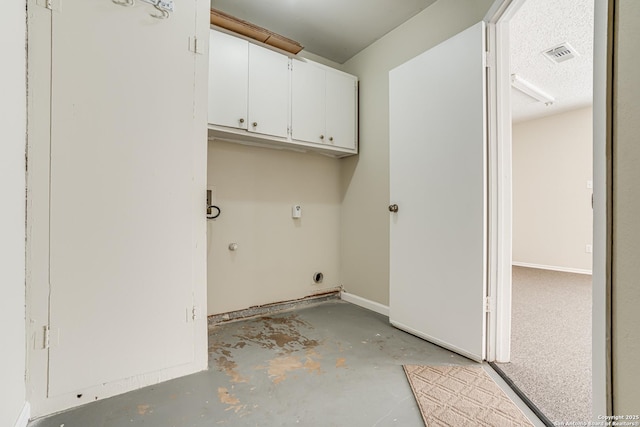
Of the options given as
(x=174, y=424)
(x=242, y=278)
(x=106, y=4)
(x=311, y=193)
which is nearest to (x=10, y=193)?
(x=106, y=4)

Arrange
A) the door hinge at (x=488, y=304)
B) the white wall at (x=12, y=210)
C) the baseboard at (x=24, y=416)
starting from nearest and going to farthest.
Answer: the white wall at (x=12, y=210), the baseboard at (x=24, y=416), the door hinge at (x=488, y=304)

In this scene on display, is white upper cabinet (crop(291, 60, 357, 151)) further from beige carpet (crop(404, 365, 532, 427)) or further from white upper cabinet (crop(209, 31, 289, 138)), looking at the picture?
beige carpet (crop(404, 365, 532, 427))

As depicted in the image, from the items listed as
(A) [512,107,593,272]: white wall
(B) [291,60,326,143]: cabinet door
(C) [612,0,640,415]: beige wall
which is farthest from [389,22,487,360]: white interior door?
(A) [512,107,593,272]: white wall

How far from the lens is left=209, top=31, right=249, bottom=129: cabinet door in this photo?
2135 millimetres

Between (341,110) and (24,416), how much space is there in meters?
2.88

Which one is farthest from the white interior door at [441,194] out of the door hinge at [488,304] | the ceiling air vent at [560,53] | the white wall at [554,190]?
the white wall at [554,190]

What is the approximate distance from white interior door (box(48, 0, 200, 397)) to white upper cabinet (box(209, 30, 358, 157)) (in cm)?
51

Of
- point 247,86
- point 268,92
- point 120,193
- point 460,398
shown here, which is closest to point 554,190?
point 460,398

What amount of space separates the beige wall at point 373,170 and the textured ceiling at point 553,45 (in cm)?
80

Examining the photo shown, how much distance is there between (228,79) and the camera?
2199 millimetres

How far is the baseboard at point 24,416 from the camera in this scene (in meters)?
1.18

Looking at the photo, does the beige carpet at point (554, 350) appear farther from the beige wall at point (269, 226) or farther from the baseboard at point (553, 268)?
the beige wall at point (269, 226)

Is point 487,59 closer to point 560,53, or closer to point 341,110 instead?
point 341,110

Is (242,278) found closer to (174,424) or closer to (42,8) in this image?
(174,424)
